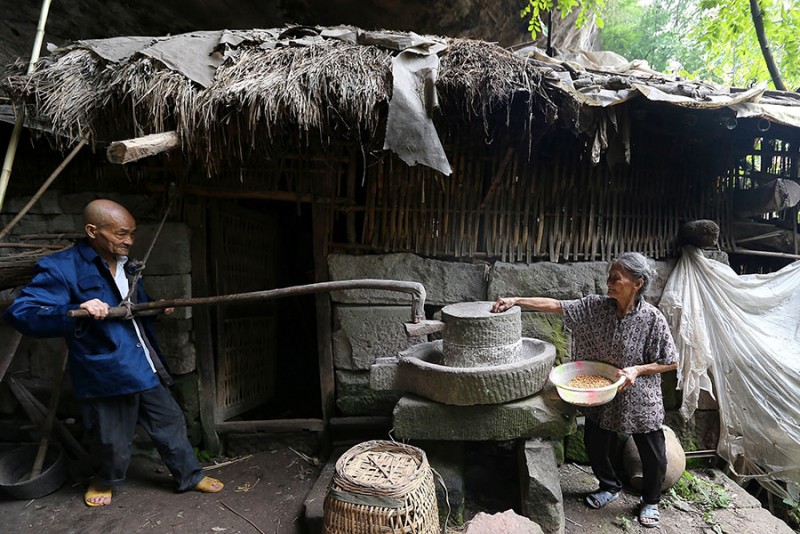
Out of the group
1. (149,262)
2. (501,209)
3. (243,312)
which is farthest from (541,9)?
(149,262)

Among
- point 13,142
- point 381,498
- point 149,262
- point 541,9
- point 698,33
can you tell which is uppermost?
point 698,33

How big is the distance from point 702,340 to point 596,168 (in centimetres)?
166

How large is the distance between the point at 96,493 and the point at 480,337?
10.1 ft

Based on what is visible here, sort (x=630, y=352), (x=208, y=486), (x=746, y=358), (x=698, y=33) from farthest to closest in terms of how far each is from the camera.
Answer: (x=698, y=33), (x=746, y=358), (x=208, y=486), (x=630, y=352)

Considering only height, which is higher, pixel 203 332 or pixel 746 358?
pixel 203 332

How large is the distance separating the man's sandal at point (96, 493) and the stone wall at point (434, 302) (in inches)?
71.6

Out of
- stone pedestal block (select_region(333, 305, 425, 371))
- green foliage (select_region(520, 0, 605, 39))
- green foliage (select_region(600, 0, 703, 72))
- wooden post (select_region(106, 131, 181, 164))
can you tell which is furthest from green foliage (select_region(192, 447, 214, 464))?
green foliage (select_region(600, 0, 703, 72))

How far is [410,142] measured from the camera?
2.66 meters

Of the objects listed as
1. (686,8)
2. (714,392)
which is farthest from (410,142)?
(686,8)

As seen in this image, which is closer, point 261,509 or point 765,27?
point 261,509

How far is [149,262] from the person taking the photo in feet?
11.5

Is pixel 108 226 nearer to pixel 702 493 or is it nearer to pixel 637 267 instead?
pixel 637 267

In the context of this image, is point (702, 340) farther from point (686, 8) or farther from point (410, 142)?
point (686, 8)

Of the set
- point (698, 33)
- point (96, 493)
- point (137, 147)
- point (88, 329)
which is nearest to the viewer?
point (137, 147)
